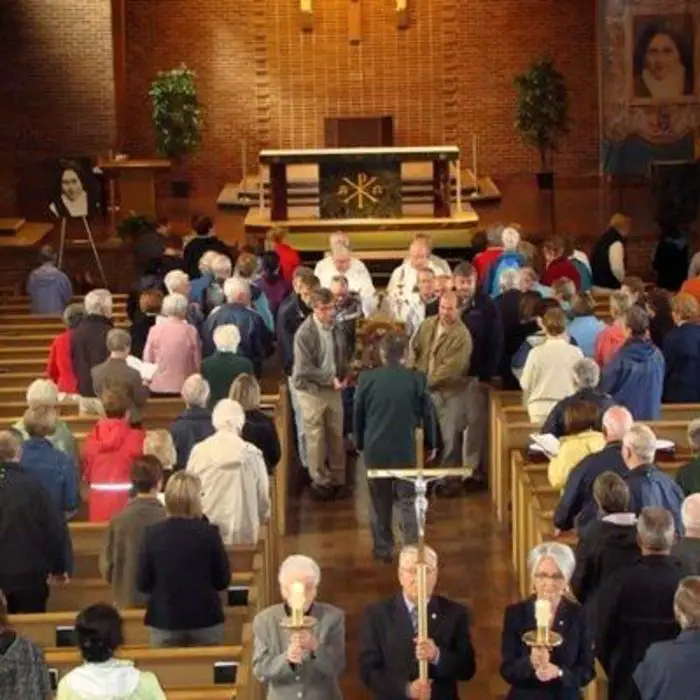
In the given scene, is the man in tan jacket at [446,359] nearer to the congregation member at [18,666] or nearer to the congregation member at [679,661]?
the congregation member at [679,661]

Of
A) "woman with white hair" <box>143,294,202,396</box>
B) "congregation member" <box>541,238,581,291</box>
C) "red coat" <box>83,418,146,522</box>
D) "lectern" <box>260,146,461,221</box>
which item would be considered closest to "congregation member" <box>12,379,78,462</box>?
"red coat" <box>83,418,146,522</box>

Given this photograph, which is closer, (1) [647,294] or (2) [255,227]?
(1) [647,294]

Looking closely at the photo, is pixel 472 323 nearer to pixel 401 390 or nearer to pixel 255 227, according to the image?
pixel 401 390

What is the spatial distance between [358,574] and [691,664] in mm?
5387

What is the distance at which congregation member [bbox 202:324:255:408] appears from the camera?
508 inches

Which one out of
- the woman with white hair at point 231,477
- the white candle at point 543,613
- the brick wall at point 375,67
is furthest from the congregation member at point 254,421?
the brick wall at point 375,67

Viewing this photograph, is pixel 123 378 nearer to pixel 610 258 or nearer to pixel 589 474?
pixel 589 474

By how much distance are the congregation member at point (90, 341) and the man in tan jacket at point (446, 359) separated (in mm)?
2052

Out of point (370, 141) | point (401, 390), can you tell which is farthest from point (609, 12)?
point (401, 390)

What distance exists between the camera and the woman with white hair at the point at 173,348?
1378 centimetres

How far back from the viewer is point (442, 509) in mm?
14344

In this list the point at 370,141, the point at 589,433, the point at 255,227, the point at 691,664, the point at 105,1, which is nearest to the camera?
the point at 691,664

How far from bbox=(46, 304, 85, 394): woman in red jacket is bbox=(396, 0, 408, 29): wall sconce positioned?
14.4 m

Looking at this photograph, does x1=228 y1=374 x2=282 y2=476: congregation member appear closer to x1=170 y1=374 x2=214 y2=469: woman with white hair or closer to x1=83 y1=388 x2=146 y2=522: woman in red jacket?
x1=170 y1=374 x2=214 y2=469: woman with white hair
